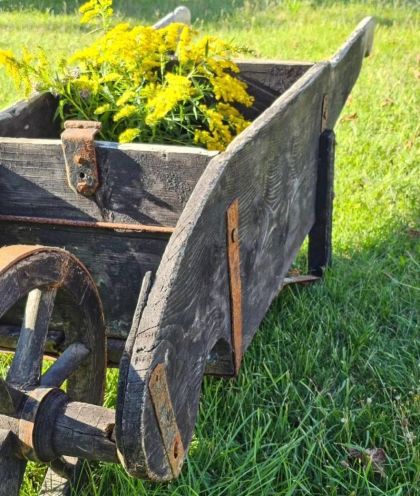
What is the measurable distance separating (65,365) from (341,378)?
1.12 m

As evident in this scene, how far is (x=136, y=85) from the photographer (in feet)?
8.35

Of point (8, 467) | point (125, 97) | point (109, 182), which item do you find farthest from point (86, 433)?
point (125, 97)

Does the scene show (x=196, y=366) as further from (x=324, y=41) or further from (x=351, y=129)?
(x=324, y=41)

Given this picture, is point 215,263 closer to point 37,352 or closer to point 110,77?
point 37,352

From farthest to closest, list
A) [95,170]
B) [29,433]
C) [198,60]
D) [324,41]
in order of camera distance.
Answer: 1. [324,41]
2. [198,60]
3. [95,170]
4. [29,433]

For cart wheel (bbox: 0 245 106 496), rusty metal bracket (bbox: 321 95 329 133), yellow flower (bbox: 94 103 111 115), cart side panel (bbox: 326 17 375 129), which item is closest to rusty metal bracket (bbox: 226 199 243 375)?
cart wheel (bbox: 0 245 106 496)

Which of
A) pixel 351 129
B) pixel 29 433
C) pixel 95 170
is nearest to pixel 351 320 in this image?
pixel 95 170

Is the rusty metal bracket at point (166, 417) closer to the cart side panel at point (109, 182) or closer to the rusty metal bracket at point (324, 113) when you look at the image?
the cart side panel at point (109, 182)

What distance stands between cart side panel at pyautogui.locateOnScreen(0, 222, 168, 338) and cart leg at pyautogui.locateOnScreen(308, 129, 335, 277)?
1.20 m

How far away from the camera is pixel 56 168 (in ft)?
6.67

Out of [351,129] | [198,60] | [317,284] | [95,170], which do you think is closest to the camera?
[95,170]

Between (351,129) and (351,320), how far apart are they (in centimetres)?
251

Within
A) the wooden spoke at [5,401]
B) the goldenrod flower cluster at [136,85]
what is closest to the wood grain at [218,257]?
the goldenrod flower cluster at [136,85]

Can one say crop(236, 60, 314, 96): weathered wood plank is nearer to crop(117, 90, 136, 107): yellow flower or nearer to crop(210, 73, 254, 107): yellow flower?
crop(210, 73, 254, 107): yellow flower
